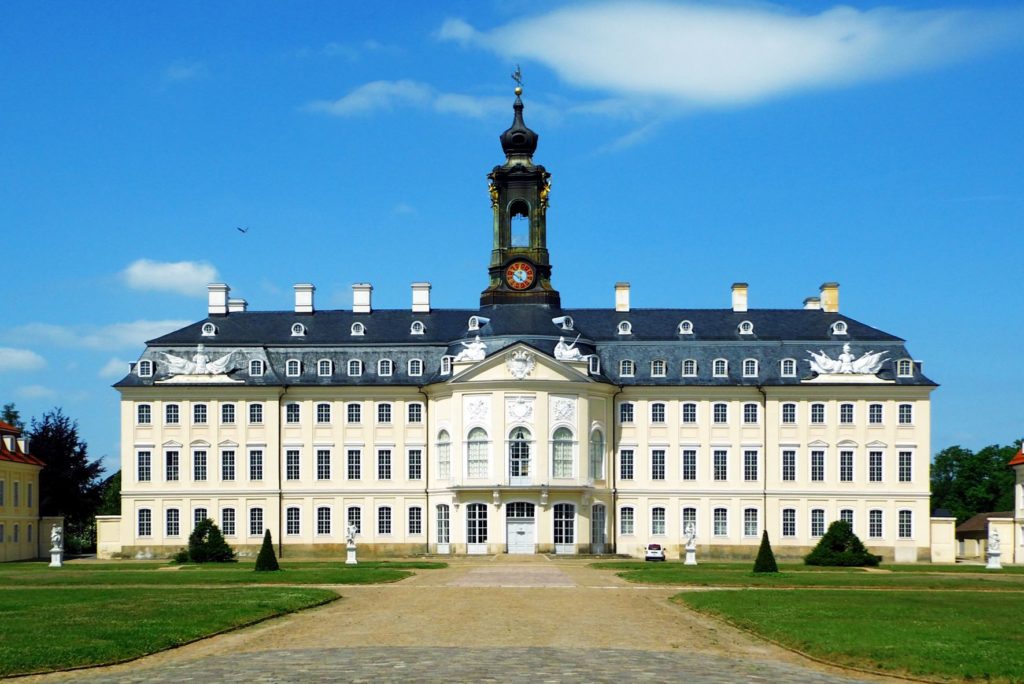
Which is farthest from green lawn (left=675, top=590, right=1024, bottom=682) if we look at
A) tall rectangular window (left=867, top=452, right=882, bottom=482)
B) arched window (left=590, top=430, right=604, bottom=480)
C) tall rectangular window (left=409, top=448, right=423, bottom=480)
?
tall rectangular window (left=409, top=448, right=423, bottom=480)

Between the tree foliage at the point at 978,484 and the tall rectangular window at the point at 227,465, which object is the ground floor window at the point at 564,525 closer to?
the tall rectangular window at the point at 227,465

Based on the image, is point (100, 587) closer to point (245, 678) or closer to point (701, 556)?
point (245, 678)

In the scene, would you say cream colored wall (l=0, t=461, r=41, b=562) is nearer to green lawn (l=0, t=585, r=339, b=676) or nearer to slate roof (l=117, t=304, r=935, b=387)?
slate roof (l=117, t=304, r=935, b=387)

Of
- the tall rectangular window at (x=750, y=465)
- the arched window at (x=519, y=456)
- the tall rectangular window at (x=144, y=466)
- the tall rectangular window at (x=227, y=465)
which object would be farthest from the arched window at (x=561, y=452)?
the tall rectangular window at (x=144, y=466)

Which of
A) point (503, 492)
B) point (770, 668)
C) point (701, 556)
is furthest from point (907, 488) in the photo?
point (770, 668)

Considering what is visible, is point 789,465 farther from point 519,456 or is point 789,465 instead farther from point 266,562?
point 266,562

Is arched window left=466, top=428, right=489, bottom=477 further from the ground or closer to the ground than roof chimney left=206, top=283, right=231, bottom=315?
closer to the ground

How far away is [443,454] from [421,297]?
10.6m

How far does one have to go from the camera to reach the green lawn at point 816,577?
151 ft

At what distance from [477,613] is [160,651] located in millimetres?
9532

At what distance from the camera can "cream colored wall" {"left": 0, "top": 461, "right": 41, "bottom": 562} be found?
244 ft

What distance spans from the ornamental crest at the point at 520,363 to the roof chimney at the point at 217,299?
59.4ft

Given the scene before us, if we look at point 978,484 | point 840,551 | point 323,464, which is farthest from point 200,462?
point 978,484

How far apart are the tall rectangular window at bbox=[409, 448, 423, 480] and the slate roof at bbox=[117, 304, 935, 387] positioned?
3.73m
